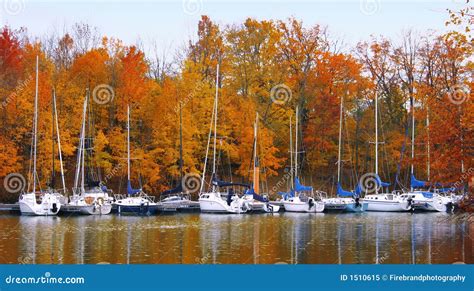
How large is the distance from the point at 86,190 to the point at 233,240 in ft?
88.2

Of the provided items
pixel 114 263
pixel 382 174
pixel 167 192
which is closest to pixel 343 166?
pixel 382 174

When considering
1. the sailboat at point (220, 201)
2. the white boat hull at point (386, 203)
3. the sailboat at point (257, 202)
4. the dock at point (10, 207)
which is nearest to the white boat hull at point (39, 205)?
the dock at point (10, 207)

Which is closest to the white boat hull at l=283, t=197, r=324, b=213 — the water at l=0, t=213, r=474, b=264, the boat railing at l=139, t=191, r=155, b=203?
the water at l=0, t=213, r=474, b=264

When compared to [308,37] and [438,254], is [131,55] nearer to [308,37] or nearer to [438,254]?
[308,37]

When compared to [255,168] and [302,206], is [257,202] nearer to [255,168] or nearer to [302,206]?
[302,206]

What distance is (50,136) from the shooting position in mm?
65625

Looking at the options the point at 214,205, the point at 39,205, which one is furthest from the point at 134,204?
the point at 39,205

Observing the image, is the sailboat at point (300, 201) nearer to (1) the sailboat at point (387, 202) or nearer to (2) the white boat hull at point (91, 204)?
(1) the sailboat at point (387, 202)

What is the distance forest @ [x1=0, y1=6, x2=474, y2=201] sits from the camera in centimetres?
6694

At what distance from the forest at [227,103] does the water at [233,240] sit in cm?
1091

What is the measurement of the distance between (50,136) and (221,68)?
20.4 meters

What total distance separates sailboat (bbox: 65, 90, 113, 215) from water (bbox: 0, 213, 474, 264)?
3.19 meters

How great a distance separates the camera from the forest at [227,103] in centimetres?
6694

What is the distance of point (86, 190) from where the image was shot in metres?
63.9
